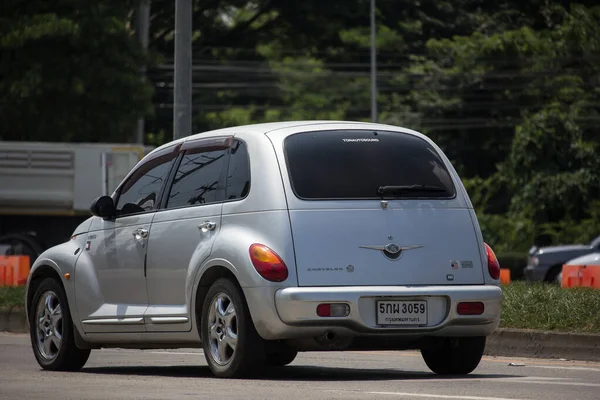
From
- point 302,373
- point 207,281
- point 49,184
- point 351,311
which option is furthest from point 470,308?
point 49,184

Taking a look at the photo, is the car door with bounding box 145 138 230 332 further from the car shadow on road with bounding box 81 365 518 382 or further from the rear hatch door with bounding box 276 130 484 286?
the rear hatch door with bounding box 276 130 484 286

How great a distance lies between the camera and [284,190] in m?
9.70

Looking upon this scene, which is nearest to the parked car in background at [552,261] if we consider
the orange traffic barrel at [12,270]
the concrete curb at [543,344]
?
the orange traffic barrel at [12,270]

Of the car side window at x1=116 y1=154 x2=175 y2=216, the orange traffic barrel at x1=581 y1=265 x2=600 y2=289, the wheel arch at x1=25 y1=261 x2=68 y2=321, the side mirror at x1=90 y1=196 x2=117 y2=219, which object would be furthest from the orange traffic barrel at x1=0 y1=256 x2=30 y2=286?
the side mirror at x1=90 y1=196 x2=117 y2=219

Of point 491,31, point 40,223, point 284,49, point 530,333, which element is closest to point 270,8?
point 284,49

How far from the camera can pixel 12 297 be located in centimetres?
1802

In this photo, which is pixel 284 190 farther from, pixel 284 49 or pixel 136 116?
pixel 284 49

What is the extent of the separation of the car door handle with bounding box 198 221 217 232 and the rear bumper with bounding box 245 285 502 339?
694 millimetres

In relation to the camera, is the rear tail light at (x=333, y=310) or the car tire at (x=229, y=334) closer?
the rear tail light at (x=333, y=310)

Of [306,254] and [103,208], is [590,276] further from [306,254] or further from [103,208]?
[306,254]

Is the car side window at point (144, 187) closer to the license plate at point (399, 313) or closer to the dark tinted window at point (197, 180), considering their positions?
the dark tinted window at point (197, 180)

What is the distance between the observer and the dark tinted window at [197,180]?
1033 centimetres

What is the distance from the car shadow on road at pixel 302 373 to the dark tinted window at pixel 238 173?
3.90ft

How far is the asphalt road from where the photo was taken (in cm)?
854
